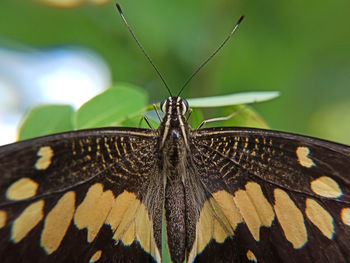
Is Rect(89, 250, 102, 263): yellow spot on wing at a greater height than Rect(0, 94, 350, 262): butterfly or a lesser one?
lesser

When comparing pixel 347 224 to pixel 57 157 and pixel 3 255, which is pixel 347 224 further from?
pixel 3 255

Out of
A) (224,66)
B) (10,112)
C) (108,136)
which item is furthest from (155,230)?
(10,112)

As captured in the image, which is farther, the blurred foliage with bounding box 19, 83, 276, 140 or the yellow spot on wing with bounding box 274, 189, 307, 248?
the blurred foliage with bounding box 19, 83, 276, 140

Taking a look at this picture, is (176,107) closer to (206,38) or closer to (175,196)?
(175,196)

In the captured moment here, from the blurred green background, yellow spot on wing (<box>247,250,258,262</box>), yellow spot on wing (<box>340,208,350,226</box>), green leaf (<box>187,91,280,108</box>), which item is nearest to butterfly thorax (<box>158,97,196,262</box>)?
green leaf (<box>187,91,280,108</box>)

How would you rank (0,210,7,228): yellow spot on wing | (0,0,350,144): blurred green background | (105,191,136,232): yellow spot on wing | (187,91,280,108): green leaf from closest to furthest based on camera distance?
(0,210,7,228): yellow spot on wing → (105,191,136,232): yellow spot on wing → (187,91,280,108): green leaf → (0,0,350,144): blurred green background

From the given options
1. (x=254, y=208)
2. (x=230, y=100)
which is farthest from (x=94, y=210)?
(x=230, y=100)

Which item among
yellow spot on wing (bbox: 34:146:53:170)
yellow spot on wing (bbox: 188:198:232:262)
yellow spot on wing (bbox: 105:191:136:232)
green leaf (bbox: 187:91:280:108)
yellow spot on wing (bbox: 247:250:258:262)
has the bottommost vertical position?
yellow spot on wing (bbox: 247:250:258:262)

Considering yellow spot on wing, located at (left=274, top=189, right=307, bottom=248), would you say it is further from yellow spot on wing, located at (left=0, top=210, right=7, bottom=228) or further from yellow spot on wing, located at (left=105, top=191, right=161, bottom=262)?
yellow spot on wing, located at (left=0, top=210, right=7, bottom=228)
